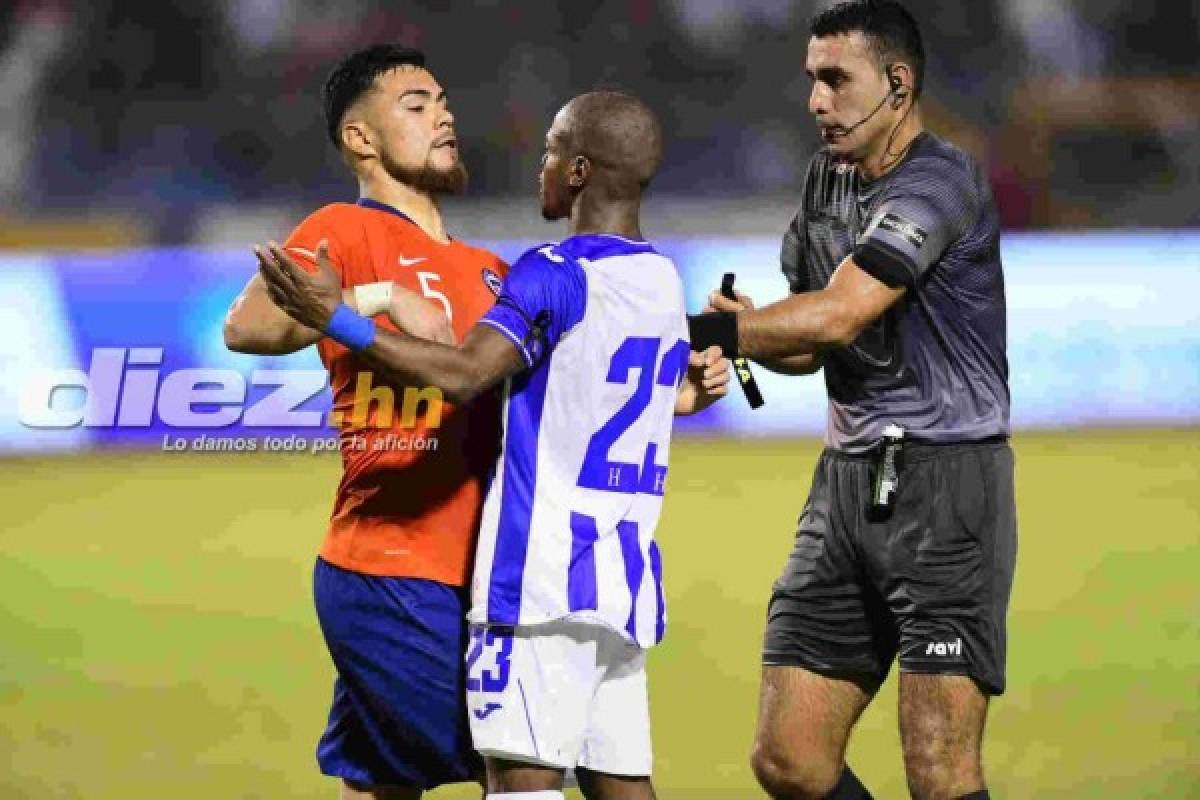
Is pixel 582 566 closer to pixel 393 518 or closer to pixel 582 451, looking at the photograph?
pixel 582 451

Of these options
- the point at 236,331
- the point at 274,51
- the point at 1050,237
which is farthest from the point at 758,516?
the point at 274,51

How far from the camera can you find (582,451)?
3.73m

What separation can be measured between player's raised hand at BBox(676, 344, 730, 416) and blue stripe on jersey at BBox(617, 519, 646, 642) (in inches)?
21.1

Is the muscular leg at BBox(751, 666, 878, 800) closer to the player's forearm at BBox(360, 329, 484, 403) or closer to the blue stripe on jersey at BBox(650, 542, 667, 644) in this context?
the blue stripe on jersey at BBox(650, 542, 667, 644)

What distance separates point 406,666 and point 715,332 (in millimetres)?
1074

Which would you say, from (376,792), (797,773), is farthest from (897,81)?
(376,792)

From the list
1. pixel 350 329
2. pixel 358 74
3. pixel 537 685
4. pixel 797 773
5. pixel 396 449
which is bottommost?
pixel 797 773

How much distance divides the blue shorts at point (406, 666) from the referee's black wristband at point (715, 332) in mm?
823

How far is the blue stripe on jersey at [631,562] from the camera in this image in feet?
12.3

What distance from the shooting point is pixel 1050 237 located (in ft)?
46.4

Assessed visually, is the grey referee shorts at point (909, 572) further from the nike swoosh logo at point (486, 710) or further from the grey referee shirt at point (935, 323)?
the nike swoosh logo at point (486, 710)

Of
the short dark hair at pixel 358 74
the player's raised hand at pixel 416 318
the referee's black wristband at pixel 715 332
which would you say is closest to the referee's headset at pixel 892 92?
the referee's black wristband at pixel 715 332

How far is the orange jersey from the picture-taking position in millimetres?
4070

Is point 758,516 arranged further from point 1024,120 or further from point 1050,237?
point 1024,120
